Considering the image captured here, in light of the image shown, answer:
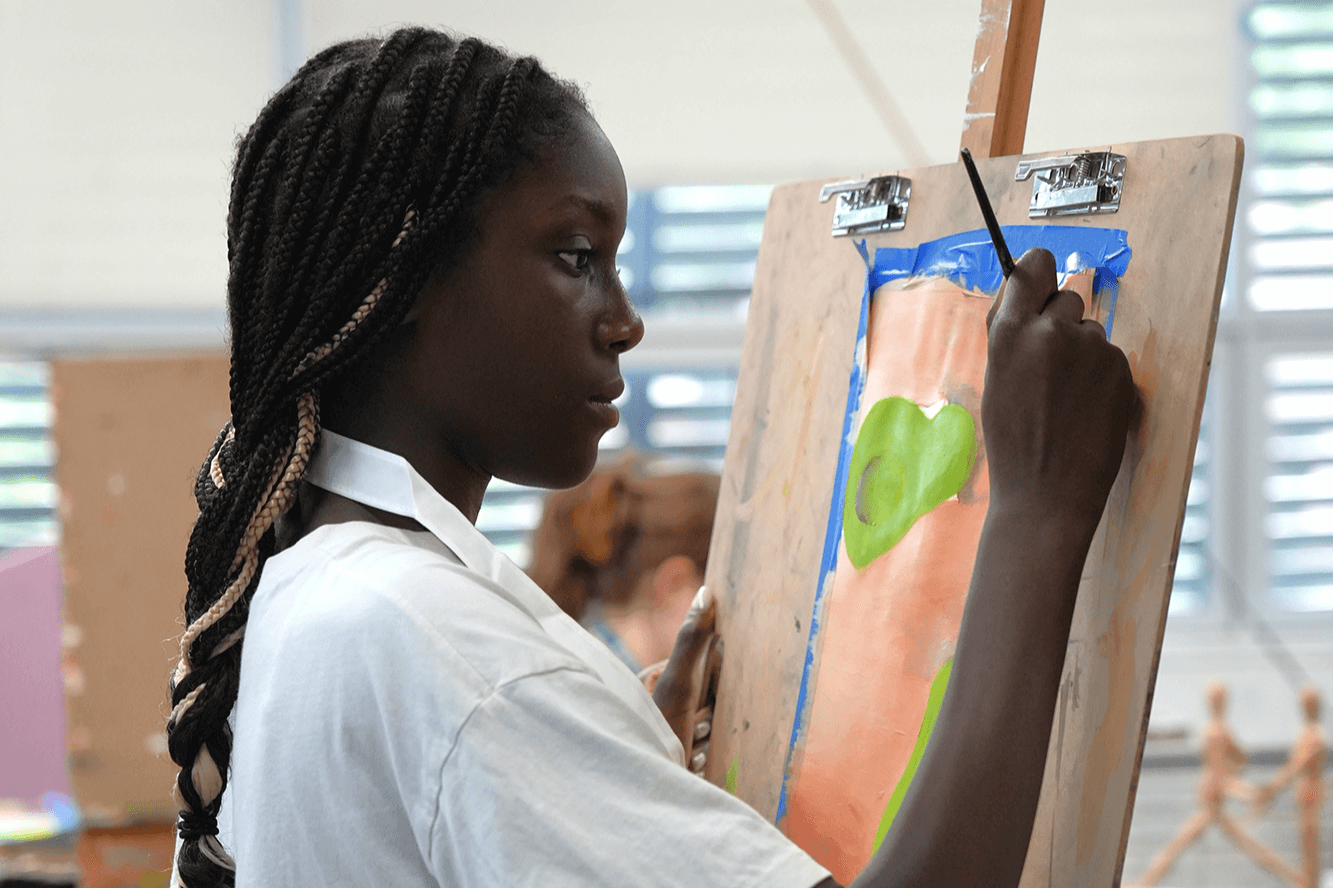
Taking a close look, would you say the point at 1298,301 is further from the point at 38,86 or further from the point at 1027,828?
the point at 38,86

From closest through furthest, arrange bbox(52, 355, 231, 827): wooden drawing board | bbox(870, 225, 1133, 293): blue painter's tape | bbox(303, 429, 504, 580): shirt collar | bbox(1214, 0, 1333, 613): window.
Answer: bbox(303, 429, 504, 580): shirt collar
bbox(870, 225, 1133, 293): blue painter's tape
bbox(52, 355, 231, 827): wooden drawing board
bbox(1214, 0, 1333, 613): window

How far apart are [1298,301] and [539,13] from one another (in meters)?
A: 2.30

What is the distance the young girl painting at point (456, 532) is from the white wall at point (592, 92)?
243cm

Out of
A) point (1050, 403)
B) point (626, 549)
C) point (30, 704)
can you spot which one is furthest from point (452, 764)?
point (30, 704)

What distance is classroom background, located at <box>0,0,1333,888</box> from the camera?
119 inches

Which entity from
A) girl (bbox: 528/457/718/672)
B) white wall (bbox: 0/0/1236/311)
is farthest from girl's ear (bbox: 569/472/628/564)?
white wall (bbox: 0/0/1236/311)

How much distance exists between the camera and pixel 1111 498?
0.83 m

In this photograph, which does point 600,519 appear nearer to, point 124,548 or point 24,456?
point 124,548

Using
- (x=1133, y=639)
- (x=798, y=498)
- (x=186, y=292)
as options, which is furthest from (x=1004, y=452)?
(x=186, y=292)

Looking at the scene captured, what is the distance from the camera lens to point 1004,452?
0.75m

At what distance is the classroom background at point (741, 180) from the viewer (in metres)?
3.01

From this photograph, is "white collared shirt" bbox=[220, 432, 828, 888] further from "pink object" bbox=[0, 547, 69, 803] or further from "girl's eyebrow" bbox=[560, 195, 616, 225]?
"pink object" bbox=[0, 547, 69, 803]

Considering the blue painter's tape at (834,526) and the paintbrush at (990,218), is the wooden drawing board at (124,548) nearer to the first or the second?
the blue painter's tape at (834,526)

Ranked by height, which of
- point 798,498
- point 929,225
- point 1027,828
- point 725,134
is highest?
point 725,134
